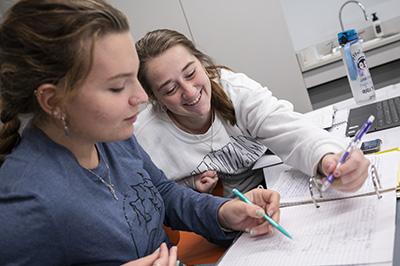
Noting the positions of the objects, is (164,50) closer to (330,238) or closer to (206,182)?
(206,182)

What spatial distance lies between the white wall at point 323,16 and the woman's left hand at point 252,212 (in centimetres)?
236

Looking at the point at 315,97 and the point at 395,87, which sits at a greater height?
the point at 395,87

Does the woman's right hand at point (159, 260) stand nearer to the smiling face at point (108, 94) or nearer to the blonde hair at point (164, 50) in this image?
the smiling face at point (108, 94)

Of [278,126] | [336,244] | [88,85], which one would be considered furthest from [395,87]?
[88,85]

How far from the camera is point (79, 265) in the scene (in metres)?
0.74

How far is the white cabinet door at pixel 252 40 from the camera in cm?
265

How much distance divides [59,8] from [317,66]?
2.21 metres

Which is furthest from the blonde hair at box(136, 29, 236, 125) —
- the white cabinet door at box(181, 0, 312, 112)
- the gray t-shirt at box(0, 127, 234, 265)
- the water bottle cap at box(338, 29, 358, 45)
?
the white cabinet door at box(181, 0, 312, 112)

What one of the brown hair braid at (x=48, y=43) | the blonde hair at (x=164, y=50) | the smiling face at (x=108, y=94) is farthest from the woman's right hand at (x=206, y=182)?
the brown hair braid at (x=48, y=43)

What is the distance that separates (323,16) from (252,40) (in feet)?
2.15

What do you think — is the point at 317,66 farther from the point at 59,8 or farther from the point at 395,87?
the point at 59,8

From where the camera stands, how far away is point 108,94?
734 mm

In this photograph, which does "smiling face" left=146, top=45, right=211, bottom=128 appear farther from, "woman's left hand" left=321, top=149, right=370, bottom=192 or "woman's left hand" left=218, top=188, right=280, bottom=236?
"woman's left hand" left=321, top=149, right=370, bottom=192

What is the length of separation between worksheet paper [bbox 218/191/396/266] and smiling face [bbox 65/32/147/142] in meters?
0.34
